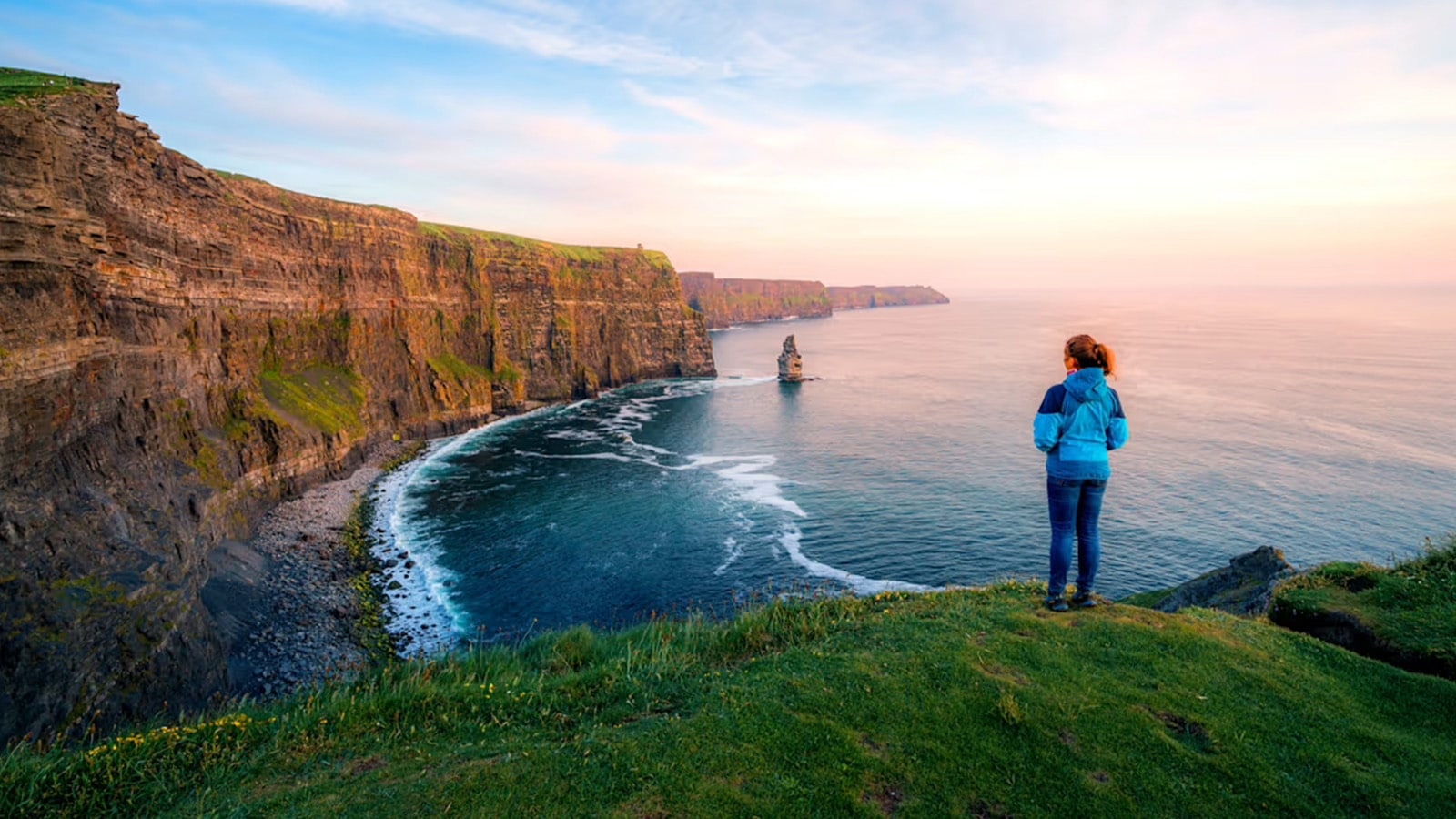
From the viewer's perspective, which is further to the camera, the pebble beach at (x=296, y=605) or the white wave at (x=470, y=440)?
the white wave at (x=470, y=440)

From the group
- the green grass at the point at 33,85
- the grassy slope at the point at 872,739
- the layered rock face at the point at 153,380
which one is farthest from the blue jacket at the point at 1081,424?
the green grass at the point at 33,85

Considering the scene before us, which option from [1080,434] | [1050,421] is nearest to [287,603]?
[1050,421]

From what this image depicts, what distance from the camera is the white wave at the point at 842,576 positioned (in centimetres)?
3391

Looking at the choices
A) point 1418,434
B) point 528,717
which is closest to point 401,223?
point 528,717

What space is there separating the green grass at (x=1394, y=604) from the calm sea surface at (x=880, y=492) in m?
16.1

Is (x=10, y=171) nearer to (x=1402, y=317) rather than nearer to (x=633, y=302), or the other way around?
(x=633, y=302)

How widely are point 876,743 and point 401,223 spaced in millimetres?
86121

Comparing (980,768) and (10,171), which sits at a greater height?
(10,171)

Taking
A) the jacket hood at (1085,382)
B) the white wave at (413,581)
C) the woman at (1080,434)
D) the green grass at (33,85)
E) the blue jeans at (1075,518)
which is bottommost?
the white wave at (413,581)

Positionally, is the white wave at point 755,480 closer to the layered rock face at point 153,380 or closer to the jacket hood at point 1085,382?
the layered rock face at point 153,380

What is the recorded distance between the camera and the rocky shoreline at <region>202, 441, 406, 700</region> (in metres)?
27.0

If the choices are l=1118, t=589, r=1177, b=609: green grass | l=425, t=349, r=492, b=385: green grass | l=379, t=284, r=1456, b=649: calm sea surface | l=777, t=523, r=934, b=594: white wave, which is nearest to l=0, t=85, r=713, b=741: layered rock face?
l=425, t=349, r=492, b=385: green grass

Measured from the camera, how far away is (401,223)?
79125 millimetres

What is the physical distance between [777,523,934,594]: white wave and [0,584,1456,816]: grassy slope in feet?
69.3
